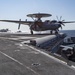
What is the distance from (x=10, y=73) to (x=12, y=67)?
171 cm

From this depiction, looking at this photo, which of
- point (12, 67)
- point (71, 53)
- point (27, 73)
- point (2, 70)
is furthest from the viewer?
point (71, 53)

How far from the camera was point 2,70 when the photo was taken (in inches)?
493

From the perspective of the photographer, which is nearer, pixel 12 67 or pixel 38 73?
pixel 38 73

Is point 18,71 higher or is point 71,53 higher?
point 18,71

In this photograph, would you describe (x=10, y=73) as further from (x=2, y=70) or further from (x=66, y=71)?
A: (x=66, y=71)

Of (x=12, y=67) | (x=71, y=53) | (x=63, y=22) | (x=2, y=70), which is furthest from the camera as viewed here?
(x=63, y=22)

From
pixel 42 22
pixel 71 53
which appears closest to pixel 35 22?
pixel 42 22

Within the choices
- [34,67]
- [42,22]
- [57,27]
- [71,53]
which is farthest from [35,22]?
[34,67]

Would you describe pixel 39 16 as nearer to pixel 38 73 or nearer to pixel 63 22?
pixel 63 22

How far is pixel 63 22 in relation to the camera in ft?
233

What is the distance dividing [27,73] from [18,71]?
0.85 metres

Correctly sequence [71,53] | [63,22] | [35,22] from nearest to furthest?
1. [71,53]
2. [35,22]
3. [63,22]

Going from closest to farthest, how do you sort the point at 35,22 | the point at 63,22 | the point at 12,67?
the point at 12,67
the point at 35,22
the point at 63,22

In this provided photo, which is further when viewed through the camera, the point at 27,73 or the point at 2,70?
the point at 2,70
